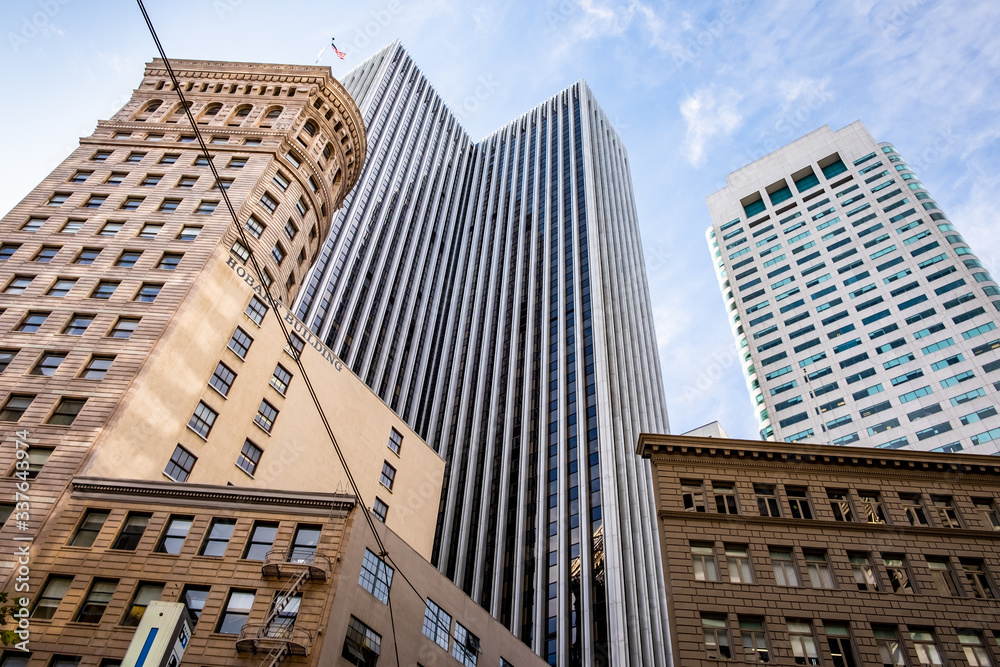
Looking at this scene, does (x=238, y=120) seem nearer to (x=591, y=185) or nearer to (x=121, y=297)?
(x=121, y=297)

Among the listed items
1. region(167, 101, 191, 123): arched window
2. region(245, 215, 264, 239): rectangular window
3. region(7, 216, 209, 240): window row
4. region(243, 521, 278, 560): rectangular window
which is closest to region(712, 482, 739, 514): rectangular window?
region(243, 521, 278, 560): rectangular window

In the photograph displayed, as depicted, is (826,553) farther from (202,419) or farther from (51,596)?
(51,596)

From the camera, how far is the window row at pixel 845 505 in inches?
1516

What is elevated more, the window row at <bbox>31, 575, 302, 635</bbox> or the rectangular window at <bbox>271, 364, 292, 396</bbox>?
the rectangular window at <bbox>271, 364, 292, 396</bbox>

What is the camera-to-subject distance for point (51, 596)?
30750mm

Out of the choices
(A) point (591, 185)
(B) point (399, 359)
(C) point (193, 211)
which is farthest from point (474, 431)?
(C) point (193, 211)

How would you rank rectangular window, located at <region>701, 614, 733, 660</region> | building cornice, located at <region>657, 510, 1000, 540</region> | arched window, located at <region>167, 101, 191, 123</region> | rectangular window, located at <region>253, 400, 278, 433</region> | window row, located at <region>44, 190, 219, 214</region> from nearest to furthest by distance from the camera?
rectangular window, located at <region>701, 614, 733, 660</region>
building cornice, located at <region>657, 510, 1000, 540</region>
rectangular window, located at <region>253, 400, 278, 433</region>
window row, located at <region>44, 190, 219, 214</region>
arched window, located at <region>167, 101, 191, 123</region>

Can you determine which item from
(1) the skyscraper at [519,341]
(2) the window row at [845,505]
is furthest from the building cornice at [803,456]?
(1) the skyscraper at [519,341]

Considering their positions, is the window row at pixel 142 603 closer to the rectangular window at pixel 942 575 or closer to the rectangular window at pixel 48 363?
the rectangular window at pixel 48 363

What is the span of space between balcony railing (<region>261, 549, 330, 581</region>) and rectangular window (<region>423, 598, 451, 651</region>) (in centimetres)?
824

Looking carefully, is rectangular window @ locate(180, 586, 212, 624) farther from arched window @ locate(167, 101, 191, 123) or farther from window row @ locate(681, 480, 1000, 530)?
arched window @ locate(167, 101, 191, 123)

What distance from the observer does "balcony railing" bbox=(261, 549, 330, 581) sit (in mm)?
30859

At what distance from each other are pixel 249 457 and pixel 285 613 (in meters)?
17.0

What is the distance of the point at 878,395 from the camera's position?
10038 centimetres
